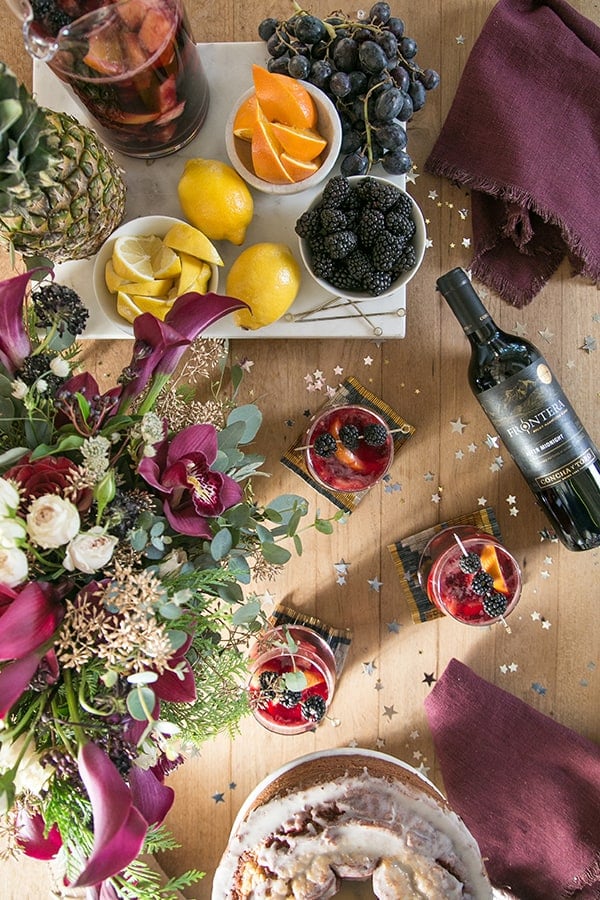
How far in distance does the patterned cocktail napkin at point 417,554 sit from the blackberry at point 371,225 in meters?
0.44

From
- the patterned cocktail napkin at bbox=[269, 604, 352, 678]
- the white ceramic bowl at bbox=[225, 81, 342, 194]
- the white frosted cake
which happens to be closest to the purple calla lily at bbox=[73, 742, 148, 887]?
the white frosted cake

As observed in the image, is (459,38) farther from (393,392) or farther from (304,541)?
(304,541)

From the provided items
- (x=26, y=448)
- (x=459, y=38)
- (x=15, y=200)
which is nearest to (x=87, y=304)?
(x=15, y=200)

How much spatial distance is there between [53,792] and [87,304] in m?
0.65

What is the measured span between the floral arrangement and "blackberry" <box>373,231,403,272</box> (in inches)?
11.2

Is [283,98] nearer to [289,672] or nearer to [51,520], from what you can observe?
[51,520]

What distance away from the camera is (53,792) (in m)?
0.74

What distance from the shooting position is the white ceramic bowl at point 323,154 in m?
1.02

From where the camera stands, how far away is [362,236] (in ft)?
3.24

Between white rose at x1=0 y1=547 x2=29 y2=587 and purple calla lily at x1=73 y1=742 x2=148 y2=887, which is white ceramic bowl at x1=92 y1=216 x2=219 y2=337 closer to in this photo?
white rose at x1=0 y1=547 x2=29 y2=587

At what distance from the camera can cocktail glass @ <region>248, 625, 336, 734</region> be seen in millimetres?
1068

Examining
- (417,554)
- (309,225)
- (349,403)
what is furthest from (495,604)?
Answer: (309,225)

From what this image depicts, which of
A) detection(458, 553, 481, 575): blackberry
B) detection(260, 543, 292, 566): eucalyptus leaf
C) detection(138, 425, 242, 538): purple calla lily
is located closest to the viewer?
detection(138, 425, 242, 538): purple calla lily

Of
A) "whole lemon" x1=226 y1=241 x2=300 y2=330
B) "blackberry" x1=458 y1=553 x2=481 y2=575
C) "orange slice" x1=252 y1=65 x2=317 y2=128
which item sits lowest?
"blackberry" x1=458 y1=553 x2=481 y2=575
